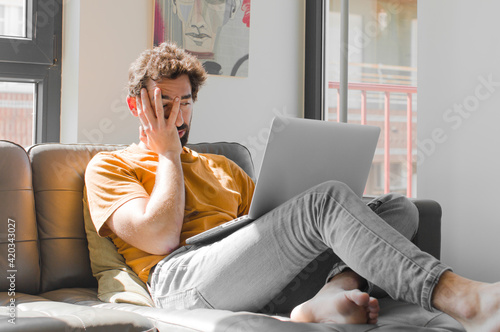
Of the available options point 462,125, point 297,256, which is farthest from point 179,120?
point 462,125

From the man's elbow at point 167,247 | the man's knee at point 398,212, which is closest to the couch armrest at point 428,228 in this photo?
the man's knee at point 398,212

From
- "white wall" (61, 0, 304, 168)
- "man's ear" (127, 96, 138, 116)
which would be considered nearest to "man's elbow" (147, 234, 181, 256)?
"man's ear" (127, 96, 138, 116)

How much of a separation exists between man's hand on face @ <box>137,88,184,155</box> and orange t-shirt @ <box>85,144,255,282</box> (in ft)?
0.30

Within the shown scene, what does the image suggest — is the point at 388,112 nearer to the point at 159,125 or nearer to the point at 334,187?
the point at 159,125

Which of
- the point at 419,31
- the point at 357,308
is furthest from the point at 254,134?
the point at 357,308

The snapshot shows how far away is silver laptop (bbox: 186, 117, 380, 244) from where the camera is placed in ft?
4.14

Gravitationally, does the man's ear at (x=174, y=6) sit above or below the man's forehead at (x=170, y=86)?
above

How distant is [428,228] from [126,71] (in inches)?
57.6

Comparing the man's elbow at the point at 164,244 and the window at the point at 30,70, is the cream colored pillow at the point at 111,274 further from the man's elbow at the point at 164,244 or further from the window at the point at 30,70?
the window at the point at 30,70

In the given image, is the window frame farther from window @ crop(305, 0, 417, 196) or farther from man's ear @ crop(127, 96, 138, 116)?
man's ear @ crop(127, 96, 138, 116)

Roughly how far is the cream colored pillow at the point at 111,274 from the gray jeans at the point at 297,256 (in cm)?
6

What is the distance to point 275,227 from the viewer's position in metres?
1.26

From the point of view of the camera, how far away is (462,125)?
216 cm

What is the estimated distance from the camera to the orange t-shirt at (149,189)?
153 centimetres
